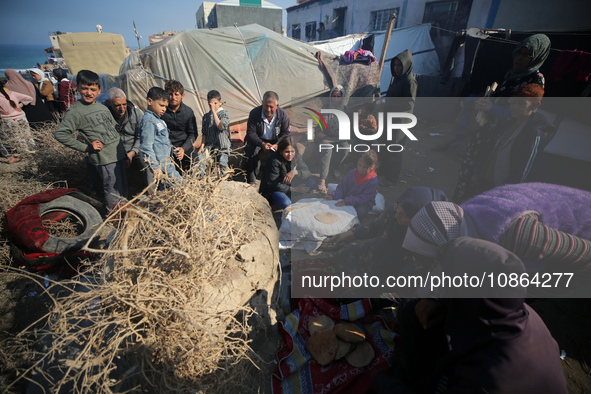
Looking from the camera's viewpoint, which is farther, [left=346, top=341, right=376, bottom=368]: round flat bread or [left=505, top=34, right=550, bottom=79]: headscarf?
[left=505, top=34, right=550, bottom=79]: headscarf

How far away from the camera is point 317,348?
189 centimetres

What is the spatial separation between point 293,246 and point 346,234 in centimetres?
69

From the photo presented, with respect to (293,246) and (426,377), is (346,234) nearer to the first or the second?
(293,246)

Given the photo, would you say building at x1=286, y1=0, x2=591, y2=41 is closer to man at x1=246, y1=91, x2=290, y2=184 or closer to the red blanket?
man at x1=246, y1=91, x2=290, y2=184

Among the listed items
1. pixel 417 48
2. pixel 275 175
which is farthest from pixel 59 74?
pixel 417 48

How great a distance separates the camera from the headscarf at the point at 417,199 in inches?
90.0

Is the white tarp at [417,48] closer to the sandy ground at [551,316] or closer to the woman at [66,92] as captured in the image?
the woman at [66,92]

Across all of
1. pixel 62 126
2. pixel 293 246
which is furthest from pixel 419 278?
pixel 62 126

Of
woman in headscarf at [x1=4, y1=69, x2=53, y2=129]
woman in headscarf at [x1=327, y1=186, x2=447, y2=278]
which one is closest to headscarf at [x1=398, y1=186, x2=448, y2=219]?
woman in headscarf at [x1=327, y1=186, x2=447, y2=278]

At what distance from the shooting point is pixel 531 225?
64.2 inches

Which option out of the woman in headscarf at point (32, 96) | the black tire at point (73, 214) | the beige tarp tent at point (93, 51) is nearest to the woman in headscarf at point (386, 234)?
the black tire at point (73, 214)

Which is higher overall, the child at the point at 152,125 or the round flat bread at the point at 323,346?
the child at the point at 152,125

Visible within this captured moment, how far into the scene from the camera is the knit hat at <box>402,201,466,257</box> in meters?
1.79

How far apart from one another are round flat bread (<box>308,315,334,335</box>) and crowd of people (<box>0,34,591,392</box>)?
0.57 m
